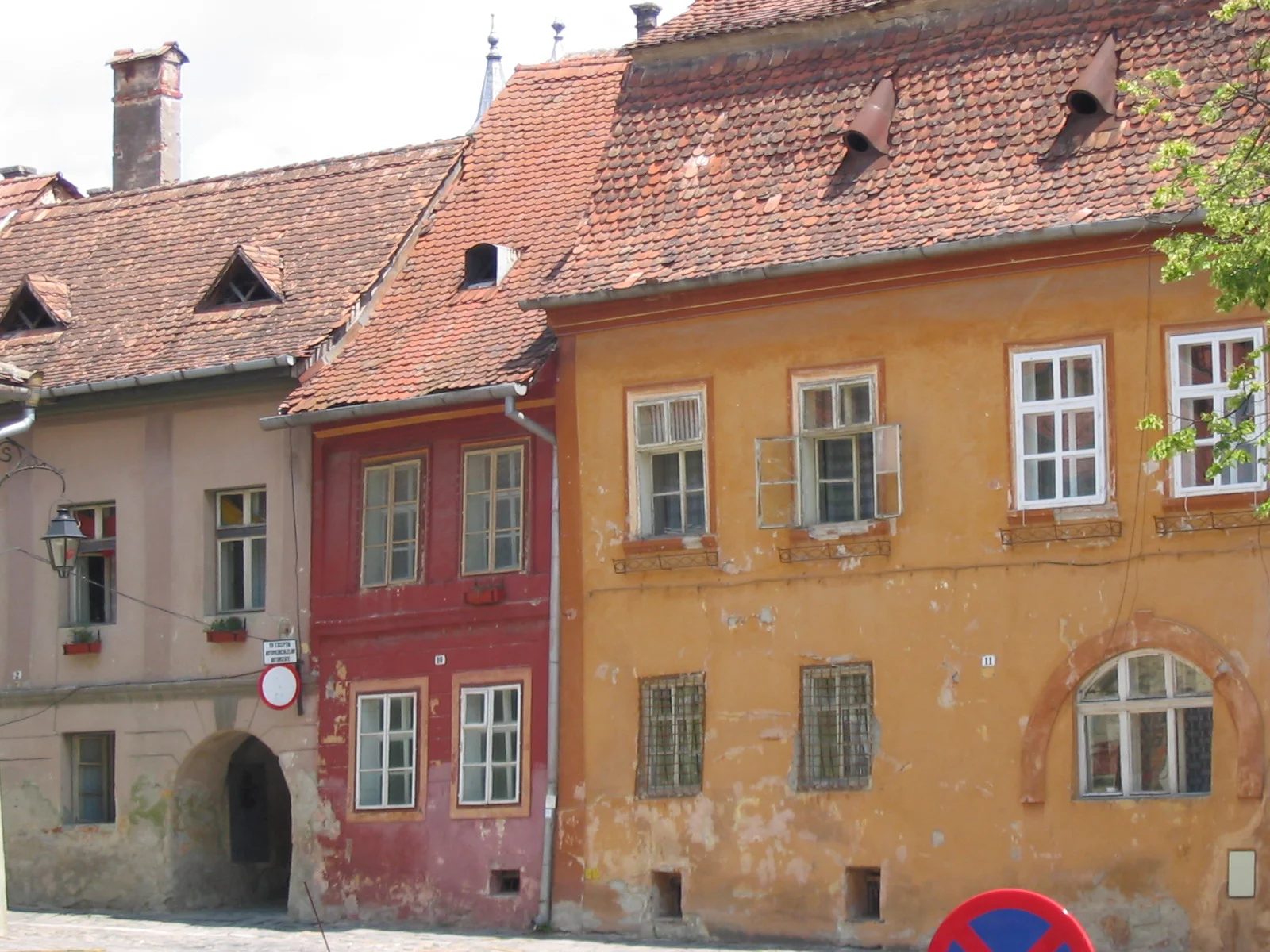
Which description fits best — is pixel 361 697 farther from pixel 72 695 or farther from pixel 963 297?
pixel 963 297

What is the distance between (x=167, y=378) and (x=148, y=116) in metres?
8.16

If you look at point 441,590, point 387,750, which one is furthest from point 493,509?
point 387,750

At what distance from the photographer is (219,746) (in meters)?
27.1

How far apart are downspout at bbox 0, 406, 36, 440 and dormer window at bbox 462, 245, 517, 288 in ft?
16.9

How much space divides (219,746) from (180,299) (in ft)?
17.5

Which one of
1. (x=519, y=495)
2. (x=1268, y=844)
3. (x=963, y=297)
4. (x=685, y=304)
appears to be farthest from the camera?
(x=519, y=495)

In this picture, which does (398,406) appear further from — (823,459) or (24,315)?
(24,315)

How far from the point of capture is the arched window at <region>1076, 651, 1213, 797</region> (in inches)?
810

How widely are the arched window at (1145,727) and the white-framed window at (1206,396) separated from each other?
1502 millimetres

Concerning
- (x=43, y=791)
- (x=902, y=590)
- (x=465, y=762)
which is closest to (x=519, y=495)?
(x=465, y=762)

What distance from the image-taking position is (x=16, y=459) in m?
28.5

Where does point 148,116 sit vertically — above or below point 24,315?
above

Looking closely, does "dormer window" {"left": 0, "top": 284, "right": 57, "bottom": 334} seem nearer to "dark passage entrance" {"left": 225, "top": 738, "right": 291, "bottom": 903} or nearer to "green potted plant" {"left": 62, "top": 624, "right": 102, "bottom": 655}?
"green potted plant" {"left": 62, "top": 624, "right": 102, "bottom": 655}

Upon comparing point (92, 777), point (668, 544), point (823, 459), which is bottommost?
point (92, 777)
